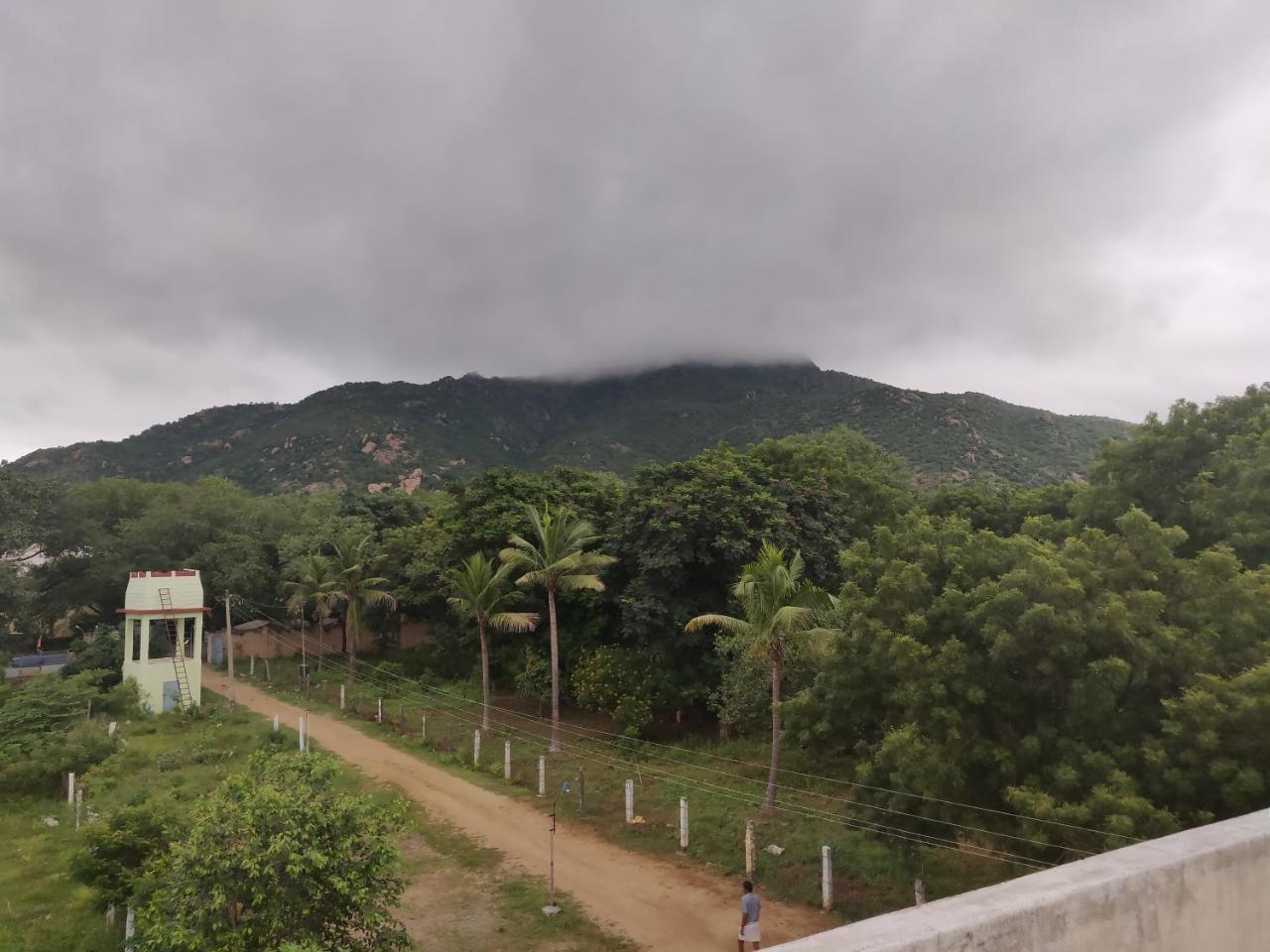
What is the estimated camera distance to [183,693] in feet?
91.2

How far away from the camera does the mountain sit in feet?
216

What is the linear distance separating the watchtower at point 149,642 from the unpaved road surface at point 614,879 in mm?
12231

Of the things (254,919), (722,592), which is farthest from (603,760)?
(254,919)

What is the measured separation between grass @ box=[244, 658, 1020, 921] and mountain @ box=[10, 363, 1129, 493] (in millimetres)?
38425

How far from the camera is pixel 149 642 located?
28641mm

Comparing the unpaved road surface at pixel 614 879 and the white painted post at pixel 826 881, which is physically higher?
the white painted post at pixel 826 881

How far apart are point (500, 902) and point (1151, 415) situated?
19.8 metres

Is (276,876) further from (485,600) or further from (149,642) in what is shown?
(149,642)

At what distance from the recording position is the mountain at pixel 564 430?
65750 millimetres

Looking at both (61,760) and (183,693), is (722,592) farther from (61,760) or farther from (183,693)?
(183,693)

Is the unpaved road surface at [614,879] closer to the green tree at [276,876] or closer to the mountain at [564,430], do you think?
the green tree at [276,876]

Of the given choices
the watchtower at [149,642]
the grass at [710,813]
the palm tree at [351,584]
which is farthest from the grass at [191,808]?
the palm tree at [351,584]

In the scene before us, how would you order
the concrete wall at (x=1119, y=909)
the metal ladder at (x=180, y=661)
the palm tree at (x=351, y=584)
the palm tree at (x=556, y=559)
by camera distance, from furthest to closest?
the palm tree at (x=351, y=584) → the metal ladder at (x=180, y=661) → the palm tree at (x=556, y=559) → the concrete wall at (x=1119, y=909)

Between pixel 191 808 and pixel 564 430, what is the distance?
95206mm
